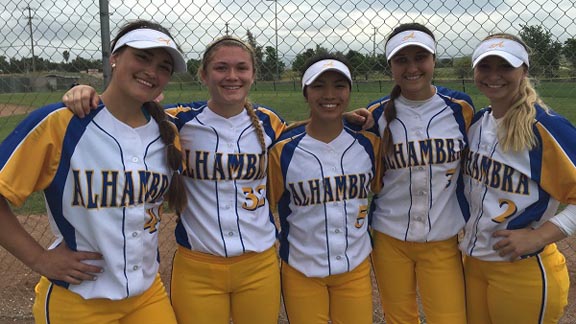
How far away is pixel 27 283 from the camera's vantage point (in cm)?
415

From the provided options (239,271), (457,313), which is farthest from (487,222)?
(239,271)

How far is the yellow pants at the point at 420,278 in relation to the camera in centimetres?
273

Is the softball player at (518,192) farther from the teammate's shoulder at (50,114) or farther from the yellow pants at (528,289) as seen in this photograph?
the teammate's shoulder at (50,114)

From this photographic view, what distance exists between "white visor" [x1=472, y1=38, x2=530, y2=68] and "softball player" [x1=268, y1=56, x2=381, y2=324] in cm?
68

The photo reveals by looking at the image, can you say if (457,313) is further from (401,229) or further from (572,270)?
(572,270)

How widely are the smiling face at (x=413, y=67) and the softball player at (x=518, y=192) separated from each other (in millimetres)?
242

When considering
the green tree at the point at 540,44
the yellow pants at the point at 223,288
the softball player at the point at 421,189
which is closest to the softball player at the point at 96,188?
the yellow pants at the point at 223,288

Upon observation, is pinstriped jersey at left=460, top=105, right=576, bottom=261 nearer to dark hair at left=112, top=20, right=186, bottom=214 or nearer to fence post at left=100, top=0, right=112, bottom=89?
dark hair at left=112, top=20, right=186, bottom=214

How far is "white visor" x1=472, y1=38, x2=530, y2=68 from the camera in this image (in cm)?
246

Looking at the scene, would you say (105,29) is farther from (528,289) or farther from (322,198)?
(528,289)

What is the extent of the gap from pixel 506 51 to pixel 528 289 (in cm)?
117

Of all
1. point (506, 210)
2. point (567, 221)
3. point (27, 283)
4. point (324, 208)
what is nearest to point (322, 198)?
point (324, 208)

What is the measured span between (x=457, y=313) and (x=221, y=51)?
1.85 meters

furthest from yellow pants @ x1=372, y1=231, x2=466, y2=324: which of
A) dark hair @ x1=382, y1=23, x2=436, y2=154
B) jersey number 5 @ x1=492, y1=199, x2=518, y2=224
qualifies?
dark hair @ x1=382, y1=23, x2=436, y2=154
